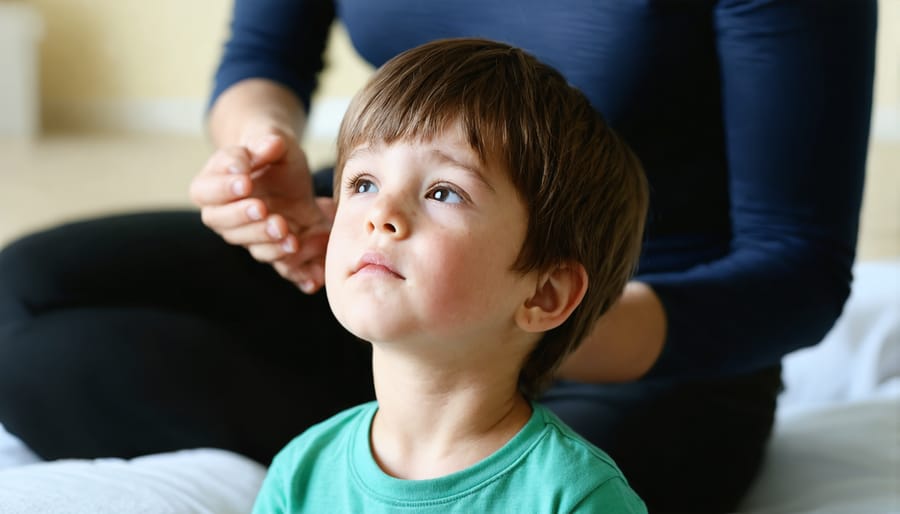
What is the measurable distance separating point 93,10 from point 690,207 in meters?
3.99

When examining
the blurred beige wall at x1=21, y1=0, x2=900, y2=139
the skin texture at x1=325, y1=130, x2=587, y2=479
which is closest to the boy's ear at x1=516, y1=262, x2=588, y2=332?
the skin texture at x1=325, y1=130, x2=587, y2=479

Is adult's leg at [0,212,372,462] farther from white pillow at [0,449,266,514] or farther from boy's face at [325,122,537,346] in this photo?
boy's face at [325,122,537,346]

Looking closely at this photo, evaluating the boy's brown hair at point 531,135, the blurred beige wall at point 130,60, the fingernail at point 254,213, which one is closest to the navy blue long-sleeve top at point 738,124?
the boy's brown hair at point 531,135

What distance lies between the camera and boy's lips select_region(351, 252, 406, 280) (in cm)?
67

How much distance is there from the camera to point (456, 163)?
27.3 inches

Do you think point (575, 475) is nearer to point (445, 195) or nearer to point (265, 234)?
point (445, 195)

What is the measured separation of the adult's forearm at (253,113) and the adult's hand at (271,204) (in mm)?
62

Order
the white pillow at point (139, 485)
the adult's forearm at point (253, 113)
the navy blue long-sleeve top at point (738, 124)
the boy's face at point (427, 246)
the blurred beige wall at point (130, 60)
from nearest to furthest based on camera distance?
the boy's face at point (427, 246)
the white pillow at point (139, 485)
the navy blue long-sleeve top at point (738, 124)
the adult's forearm at point (253, 113)
the blurred beige wall at point (130, 60)

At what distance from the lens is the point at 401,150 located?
702mm

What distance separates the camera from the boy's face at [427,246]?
67cm

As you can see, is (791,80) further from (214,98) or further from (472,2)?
(214,98)

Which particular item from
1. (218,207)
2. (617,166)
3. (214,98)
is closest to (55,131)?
(214,98)

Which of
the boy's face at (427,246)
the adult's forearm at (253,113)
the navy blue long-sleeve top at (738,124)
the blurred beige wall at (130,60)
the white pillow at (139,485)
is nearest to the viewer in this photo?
the boy's face at (427,246)

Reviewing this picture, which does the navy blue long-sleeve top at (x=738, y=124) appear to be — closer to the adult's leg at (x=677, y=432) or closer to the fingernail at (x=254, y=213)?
the adult's leg at (x=677, y=432)
